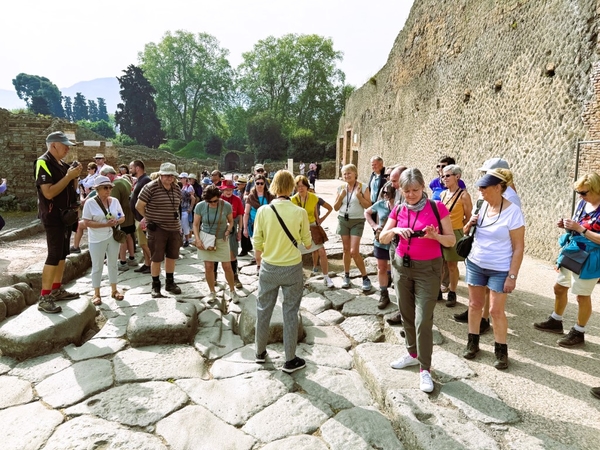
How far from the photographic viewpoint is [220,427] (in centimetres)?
267

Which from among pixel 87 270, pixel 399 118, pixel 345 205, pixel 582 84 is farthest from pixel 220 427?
pixel 399 118

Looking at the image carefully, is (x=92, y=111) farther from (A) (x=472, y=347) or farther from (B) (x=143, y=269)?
(A) (x=472, y=347)

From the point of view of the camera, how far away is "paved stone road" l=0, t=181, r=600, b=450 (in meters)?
2.45

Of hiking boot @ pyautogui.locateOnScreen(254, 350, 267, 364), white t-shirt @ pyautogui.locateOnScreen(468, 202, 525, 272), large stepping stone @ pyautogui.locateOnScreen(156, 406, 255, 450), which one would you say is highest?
white t-shirt @ pyautogui.locateOnScreen(468, 202, 525, 272)

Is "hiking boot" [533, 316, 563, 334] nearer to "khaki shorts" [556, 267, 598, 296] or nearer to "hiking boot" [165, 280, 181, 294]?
"khaki shorts" [556, 267, 598, 296]

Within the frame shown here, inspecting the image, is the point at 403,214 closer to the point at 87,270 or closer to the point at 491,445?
the point at 491,445

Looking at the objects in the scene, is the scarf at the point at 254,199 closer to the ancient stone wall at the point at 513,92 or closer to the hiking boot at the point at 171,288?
the hiking boot at the point at 171,288

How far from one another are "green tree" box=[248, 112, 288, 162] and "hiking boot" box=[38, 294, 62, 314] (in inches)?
1340

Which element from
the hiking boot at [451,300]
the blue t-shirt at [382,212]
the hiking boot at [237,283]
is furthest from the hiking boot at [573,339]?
the hiking boot at [237,283]

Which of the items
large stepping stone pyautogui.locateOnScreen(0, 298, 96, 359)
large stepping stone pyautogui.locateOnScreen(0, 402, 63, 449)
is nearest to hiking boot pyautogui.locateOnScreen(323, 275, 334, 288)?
large stepping stone pyautogui.locateOnScreen(0, 298, 96, 359)

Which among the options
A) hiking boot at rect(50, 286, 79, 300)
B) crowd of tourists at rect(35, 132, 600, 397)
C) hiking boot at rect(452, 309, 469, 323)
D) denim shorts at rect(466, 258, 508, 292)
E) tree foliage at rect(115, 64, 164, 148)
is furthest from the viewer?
tree foliage at rect(115, 64, 164, 148)

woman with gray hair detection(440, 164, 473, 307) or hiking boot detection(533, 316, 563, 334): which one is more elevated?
woman with gray hair detection(440, 164, 473, 307)

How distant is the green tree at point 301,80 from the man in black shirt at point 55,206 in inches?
1580

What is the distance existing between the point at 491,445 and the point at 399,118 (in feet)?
46.8
